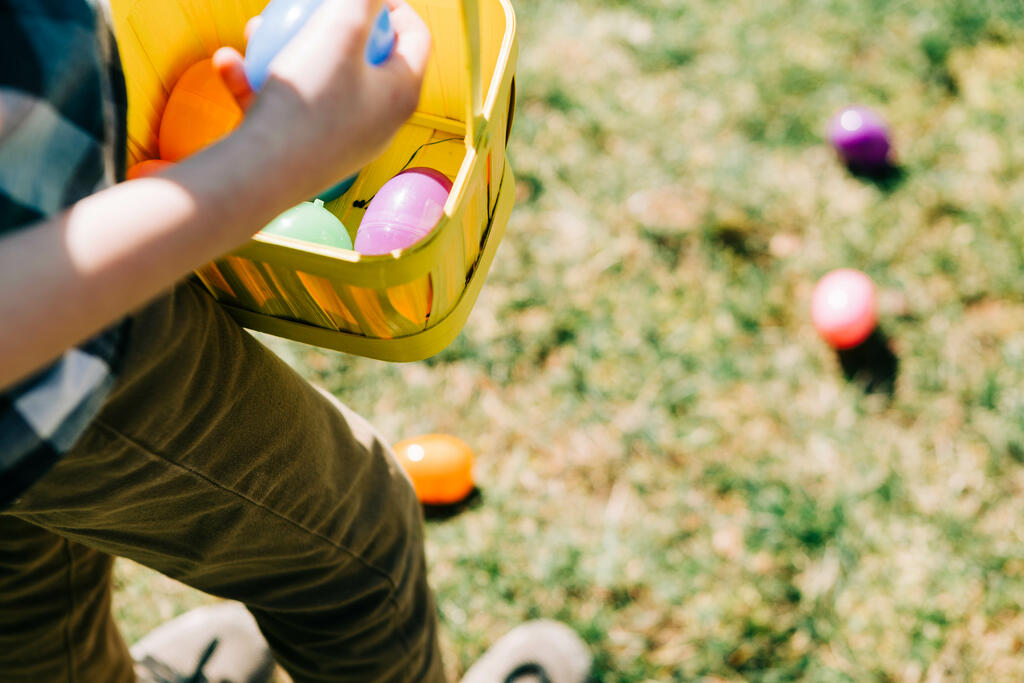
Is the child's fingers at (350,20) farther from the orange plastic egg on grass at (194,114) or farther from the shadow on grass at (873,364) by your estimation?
the shadow on grass at (873,364)

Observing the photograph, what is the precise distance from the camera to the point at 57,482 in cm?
67

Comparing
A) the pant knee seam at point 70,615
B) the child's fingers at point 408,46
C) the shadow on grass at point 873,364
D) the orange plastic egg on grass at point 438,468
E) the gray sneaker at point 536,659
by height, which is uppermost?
the child's fingers at point 408,46

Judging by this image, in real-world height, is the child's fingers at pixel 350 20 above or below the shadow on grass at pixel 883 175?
above

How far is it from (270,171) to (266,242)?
216 millimetres

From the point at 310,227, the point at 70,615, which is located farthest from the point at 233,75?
the point at 70,615

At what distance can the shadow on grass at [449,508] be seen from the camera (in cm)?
157

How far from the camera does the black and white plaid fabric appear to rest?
52 centimetres

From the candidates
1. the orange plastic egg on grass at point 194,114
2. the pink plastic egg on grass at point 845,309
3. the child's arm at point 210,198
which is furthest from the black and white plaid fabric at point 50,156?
the pink plastic egg on grass at point 845,309

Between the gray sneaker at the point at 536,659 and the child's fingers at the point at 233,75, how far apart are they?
3.44 ft

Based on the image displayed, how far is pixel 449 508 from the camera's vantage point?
158 cm

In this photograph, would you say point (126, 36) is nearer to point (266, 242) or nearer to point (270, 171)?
point (266, 242)

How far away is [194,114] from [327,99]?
1.72 ft

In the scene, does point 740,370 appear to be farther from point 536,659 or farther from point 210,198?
point 210,198

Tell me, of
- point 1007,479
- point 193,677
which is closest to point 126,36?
point 193,677
